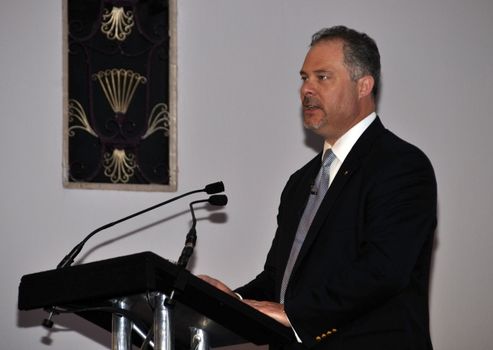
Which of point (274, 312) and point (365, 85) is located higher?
point (365, 85)

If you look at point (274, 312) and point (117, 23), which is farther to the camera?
point (117, 23)

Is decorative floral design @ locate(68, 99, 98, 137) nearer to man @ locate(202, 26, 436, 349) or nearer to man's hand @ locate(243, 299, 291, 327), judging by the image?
man @ locate(202, 26, 436, 349)

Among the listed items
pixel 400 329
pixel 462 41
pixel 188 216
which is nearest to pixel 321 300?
pixel 400 329

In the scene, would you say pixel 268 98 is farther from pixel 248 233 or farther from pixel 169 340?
pixel 169 340

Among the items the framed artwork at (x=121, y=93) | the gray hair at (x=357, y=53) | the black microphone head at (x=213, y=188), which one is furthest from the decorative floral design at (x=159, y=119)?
the black microphone head at (x=213, y=188)

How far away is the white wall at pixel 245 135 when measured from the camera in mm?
4469

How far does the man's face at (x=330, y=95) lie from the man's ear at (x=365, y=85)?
18mm

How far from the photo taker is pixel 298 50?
500 centimetres

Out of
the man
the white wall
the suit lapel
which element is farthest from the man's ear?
the white wall

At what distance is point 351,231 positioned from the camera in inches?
115

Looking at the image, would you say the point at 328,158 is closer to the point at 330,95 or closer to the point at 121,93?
the point at 330,95

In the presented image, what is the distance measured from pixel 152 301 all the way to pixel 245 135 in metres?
2.54

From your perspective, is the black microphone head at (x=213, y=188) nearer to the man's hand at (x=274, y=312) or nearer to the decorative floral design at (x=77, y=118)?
the man's hand at (x=274, y=312)

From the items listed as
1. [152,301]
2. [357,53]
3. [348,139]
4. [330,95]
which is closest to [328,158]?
[348,139]
